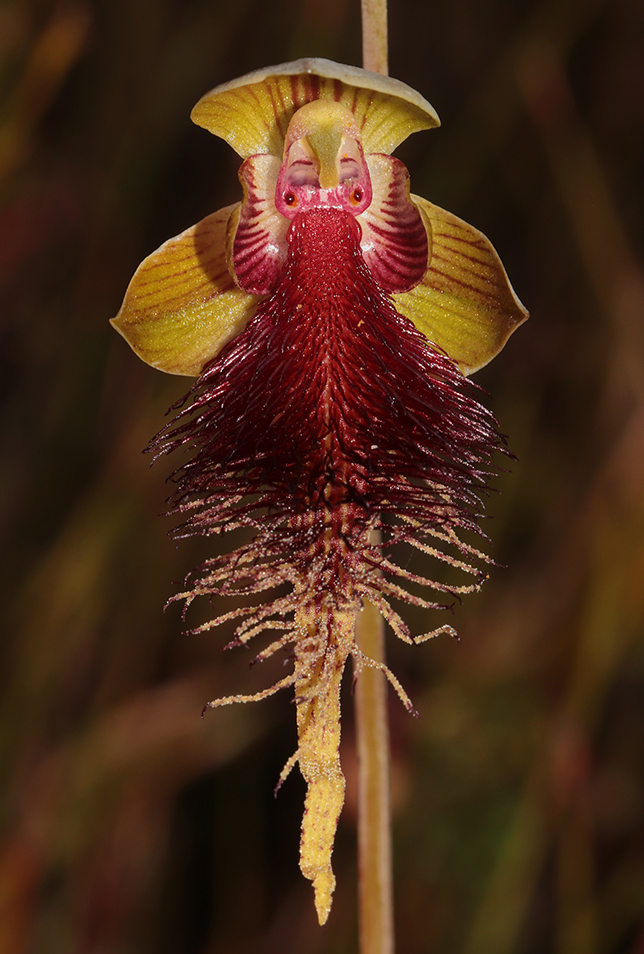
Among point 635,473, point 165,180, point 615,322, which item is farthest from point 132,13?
point 635,473

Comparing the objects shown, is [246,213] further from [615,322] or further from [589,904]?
[615,322]

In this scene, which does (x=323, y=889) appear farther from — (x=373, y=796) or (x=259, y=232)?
(x=259, y=232)

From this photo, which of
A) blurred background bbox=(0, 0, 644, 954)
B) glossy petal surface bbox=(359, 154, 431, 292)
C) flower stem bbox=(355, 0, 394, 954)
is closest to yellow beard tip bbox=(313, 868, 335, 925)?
flower stem bbox=(355, 0, 394, 954)

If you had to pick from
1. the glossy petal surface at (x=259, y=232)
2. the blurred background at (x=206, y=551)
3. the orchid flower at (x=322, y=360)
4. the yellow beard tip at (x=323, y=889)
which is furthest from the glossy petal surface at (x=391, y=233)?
the blurred background at (x=206, y=551)

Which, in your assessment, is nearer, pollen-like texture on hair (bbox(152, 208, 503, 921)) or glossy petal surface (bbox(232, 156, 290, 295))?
pollen-like texture on hair (bbox(152, 208, 503, 921))

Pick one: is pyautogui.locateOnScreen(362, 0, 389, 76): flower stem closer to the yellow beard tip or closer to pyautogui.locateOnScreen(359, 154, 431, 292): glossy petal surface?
pyautogui.locateOnScreen(359, 154, 431, 292): glossy petal surface
